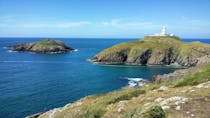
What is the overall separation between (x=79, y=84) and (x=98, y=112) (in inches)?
2465

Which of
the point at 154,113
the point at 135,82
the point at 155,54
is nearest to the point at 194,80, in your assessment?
the point at 154,113

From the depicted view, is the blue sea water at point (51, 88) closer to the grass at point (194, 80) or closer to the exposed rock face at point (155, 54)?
the exposed rock face at point (155, 54)

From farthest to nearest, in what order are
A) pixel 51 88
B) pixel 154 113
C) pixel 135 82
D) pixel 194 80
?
pixel 135 82
pixel 51 88
pixel 194 80
pixel 154 113

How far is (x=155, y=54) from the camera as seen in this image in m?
143

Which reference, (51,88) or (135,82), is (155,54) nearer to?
(135,82)

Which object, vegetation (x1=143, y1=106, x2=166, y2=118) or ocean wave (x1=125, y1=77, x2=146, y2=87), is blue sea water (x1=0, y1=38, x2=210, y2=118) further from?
vegetation (x1=143, y1=106, x2=166, y2=118)

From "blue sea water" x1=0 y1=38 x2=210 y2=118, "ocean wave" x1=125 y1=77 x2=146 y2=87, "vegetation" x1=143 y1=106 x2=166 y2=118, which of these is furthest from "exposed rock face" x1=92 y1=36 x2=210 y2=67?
"vegetation" x1=143 y1=106 x2=166 y2=118

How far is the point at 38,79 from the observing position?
9294cm

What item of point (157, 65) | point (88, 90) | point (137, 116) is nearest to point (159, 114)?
point (137, 116)

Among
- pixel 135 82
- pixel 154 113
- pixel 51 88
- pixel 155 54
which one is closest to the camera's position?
pixel 154 113

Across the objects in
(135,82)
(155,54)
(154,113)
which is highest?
(154,113)

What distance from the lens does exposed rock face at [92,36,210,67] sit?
138m

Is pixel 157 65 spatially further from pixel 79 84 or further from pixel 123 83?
pixel 79 84

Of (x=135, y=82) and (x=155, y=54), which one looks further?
(x=155, y=54)
